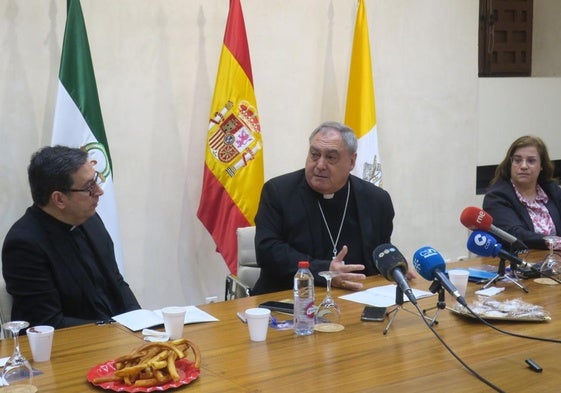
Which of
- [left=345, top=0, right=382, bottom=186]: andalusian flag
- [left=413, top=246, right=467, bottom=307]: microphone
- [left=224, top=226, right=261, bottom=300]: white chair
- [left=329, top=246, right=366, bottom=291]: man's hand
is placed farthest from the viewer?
[left=345, top=0, right=382, bottom=186]: andalusian flag

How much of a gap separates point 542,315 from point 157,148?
2.76 m

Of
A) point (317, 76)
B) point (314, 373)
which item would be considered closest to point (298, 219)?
point (314, 373)

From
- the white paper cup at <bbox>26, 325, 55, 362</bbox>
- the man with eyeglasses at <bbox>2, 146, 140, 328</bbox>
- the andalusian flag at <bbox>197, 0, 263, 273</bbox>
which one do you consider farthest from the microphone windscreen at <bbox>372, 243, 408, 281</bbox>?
the andalusian flag at <bbox>197, 0, 263, 273</bbox>

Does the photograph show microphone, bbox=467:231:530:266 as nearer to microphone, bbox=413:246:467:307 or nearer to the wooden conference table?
the wooden conference table

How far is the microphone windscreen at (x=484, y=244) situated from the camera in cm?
322

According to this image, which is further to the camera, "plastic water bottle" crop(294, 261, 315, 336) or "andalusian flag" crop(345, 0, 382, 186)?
"andalusian flag" crop(345, 0, 382, 186)

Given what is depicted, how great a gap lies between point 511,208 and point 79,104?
8.38 feet

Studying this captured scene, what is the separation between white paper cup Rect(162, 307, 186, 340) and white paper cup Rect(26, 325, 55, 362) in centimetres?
38

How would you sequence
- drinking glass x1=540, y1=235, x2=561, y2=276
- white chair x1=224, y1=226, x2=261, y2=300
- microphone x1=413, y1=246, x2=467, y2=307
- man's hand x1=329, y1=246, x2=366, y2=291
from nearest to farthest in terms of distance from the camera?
microphone x1=413, y1=246, x2=467, y2=307
man's hand x1=329, y1=246, x2=366, y2=291
drinking glass x1=540, y1=235, x2=561, y2=276
white chair x1=224, y1=226, x2=261, y2=300

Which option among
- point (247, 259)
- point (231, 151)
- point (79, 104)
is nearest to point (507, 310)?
point (247, 259)

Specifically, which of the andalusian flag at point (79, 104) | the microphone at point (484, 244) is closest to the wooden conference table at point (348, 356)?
the microphone at point (484, 244)

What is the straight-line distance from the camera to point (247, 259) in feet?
12.9

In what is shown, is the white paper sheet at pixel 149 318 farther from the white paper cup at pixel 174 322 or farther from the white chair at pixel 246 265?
the white chair at pixel 246 265

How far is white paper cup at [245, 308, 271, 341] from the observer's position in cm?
241
